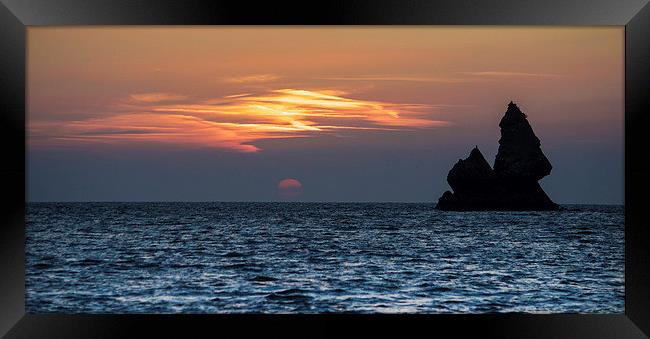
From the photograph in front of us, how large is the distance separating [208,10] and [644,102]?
9.74ft

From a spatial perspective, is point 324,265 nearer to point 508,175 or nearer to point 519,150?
point 519,150

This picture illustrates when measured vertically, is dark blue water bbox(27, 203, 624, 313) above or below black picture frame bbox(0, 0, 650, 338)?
below

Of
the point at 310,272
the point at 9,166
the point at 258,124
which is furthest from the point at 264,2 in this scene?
the point at 258,124

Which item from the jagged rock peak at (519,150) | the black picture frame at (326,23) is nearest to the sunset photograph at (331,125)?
the jagged rock peak at (519,150)

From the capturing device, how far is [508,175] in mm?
46031

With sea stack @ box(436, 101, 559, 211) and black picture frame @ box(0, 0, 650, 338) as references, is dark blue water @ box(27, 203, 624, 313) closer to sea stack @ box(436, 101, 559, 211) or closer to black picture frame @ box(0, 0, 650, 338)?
sea stack @ box(436, 101, 559, 211)

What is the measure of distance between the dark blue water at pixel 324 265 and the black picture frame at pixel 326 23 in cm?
792

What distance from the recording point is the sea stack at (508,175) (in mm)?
43812

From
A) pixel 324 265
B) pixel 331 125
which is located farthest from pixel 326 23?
pixel 331 125

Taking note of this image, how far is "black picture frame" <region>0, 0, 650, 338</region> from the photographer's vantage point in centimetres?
515

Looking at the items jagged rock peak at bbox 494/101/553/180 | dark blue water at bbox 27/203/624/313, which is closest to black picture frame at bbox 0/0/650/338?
dark blue water at bbox 27/203/624/313

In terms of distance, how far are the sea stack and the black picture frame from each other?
39.0 m

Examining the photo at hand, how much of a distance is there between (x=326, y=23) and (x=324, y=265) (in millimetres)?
20119

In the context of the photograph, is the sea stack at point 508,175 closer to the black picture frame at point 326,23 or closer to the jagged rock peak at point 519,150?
the jagged rock peak at point 519,150
